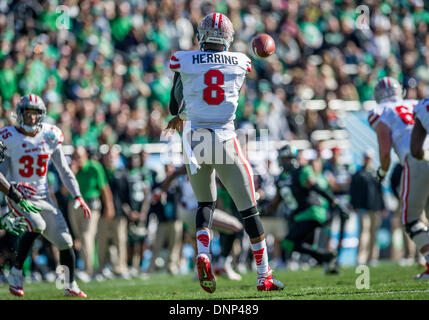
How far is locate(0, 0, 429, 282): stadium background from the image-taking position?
1455 centimetres

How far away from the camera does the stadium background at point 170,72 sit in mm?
14547

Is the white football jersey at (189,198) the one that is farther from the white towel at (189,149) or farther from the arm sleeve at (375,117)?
the white towel at (189,149)

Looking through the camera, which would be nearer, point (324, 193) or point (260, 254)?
point (260, 254)

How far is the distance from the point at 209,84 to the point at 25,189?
257 cm

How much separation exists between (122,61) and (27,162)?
8.53 meters

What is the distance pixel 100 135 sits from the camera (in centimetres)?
1404

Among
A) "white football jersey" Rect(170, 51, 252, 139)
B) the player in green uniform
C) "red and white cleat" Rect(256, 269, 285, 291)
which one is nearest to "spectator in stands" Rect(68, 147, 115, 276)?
the player in green uniform

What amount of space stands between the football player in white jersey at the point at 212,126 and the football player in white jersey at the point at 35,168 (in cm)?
186

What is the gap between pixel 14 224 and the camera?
818 centimetres

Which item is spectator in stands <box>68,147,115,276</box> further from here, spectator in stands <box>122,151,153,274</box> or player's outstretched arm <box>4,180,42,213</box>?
player's outstretched arm <box>4,180,42,213</box>

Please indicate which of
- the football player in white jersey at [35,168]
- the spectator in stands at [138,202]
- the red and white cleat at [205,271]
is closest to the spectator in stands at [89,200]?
the spectator in stands at [138,202]

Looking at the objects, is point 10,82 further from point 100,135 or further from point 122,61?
point 122,61

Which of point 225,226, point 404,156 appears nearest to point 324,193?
point 225,226

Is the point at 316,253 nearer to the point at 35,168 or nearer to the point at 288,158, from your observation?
the point at 288,158
